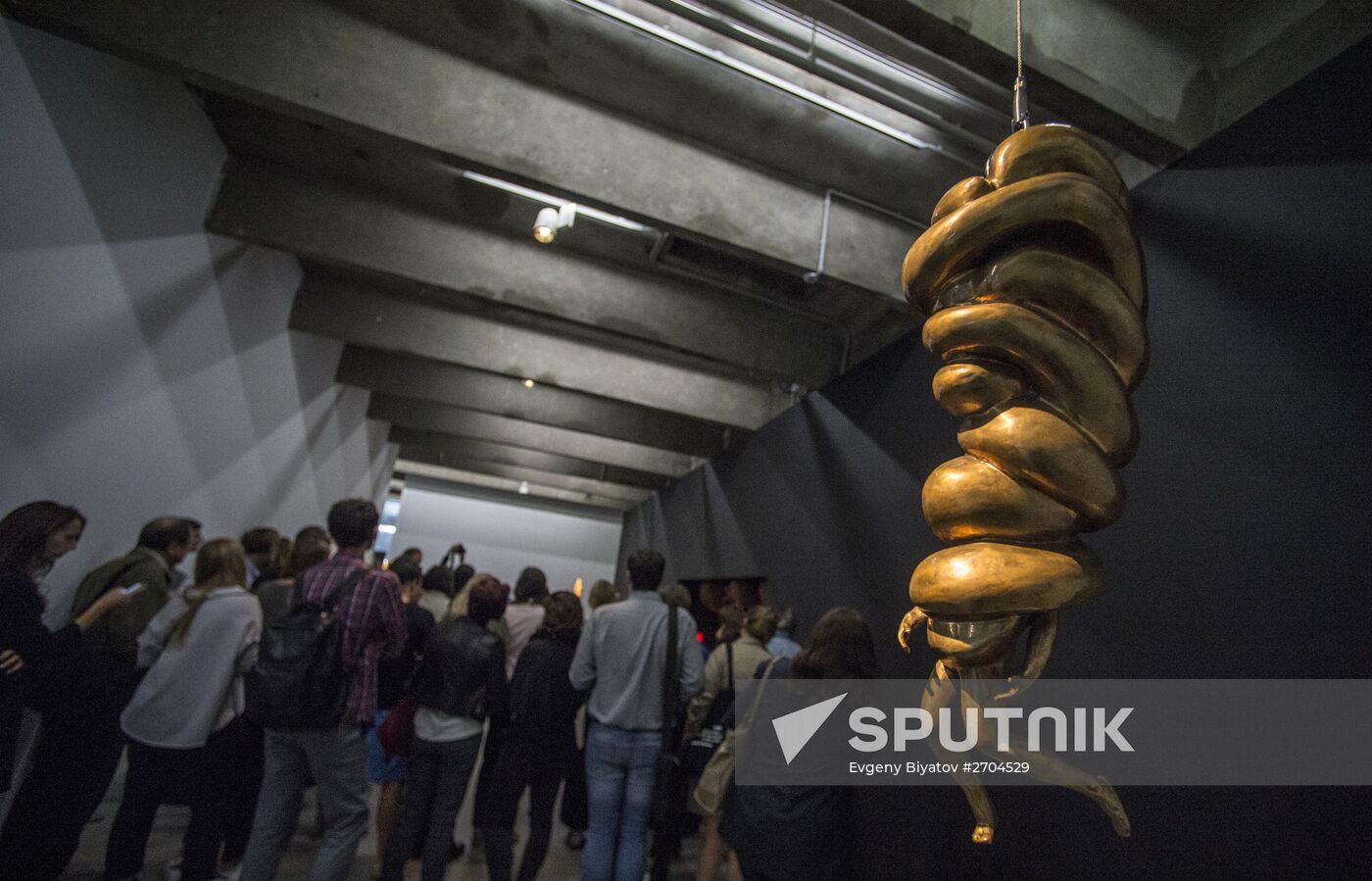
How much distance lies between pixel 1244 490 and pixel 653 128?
2885 millimetres

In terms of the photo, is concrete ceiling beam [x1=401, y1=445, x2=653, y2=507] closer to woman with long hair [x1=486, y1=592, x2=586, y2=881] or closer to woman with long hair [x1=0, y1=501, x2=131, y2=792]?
woman with long hair [x1=486, y1=592, x2=586, y2=881]

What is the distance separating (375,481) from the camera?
10.0 metres

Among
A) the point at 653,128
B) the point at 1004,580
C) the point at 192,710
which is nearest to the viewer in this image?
the point at 1004,580

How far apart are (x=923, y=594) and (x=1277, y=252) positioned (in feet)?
7.09

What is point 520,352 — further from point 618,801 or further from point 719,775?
point 719,775

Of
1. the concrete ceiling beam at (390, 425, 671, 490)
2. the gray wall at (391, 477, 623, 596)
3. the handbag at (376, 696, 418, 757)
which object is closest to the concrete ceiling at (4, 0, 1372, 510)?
the handbag at (376, 696, 418, 757)

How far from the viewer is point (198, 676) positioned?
2.48m

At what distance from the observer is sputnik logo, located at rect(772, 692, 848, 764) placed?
7.43 feet

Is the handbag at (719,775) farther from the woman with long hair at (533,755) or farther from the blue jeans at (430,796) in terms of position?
the blue jeans at (430,796)

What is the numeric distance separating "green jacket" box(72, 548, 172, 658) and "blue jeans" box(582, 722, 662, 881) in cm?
184

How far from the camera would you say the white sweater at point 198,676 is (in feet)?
8.07

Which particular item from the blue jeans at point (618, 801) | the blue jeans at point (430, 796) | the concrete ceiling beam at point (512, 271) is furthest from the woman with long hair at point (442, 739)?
the concrete ceiling beam at point (512, 271)

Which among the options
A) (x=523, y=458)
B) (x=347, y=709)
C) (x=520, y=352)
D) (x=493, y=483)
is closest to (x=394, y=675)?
(x=347, y=709)

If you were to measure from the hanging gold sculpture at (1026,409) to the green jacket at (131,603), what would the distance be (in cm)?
309
